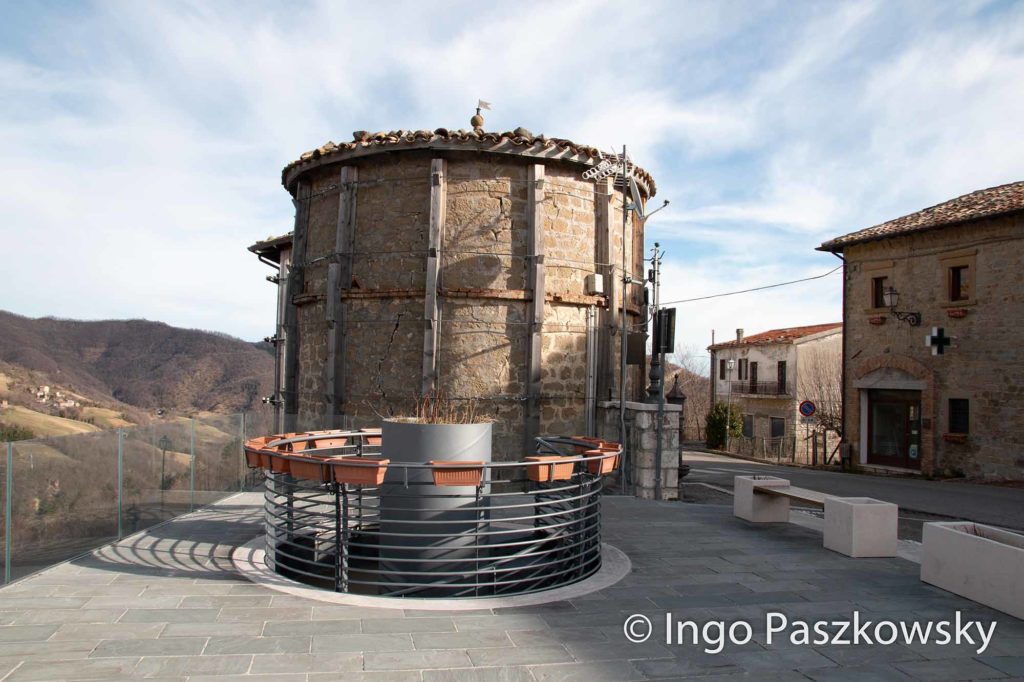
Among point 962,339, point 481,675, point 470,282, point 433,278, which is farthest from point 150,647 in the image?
point 962,339

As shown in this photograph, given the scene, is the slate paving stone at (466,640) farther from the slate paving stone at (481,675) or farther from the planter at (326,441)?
the planter at (326,441)

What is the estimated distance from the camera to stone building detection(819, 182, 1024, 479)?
62.3 ft

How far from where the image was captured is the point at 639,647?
16.7 feet

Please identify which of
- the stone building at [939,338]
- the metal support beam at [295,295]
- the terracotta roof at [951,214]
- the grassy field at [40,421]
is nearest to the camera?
the metal support beam at [295,295]

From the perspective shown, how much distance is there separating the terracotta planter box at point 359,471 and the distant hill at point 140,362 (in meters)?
39.9

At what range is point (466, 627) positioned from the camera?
17.9ft

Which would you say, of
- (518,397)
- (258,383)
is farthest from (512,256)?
(258,383)

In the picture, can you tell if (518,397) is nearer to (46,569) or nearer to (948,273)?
(46,569)

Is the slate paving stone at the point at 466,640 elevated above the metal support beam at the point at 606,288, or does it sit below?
below

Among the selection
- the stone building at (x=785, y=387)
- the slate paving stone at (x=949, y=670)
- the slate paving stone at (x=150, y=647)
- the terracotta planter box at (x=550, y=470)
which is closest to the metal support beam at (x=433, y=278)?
the terracotta planter box at (x=550, y=470)

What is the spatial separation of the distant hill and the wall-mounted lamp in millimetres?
34437

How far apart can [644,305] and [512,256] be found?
386 centimetres

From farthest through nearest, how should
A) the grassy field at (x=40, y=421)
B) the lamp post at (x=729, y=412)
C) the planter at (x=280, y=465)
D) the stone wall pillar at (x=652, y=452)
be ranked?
1. the lamp post at (x=729, y=412)
2. the grassy field at (x=40, y=421)
3. the stone wall pillar at (x=652, y=452)
4. the planter at (x=280, y=465)

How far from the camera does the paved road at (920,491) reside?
45.2 ft
